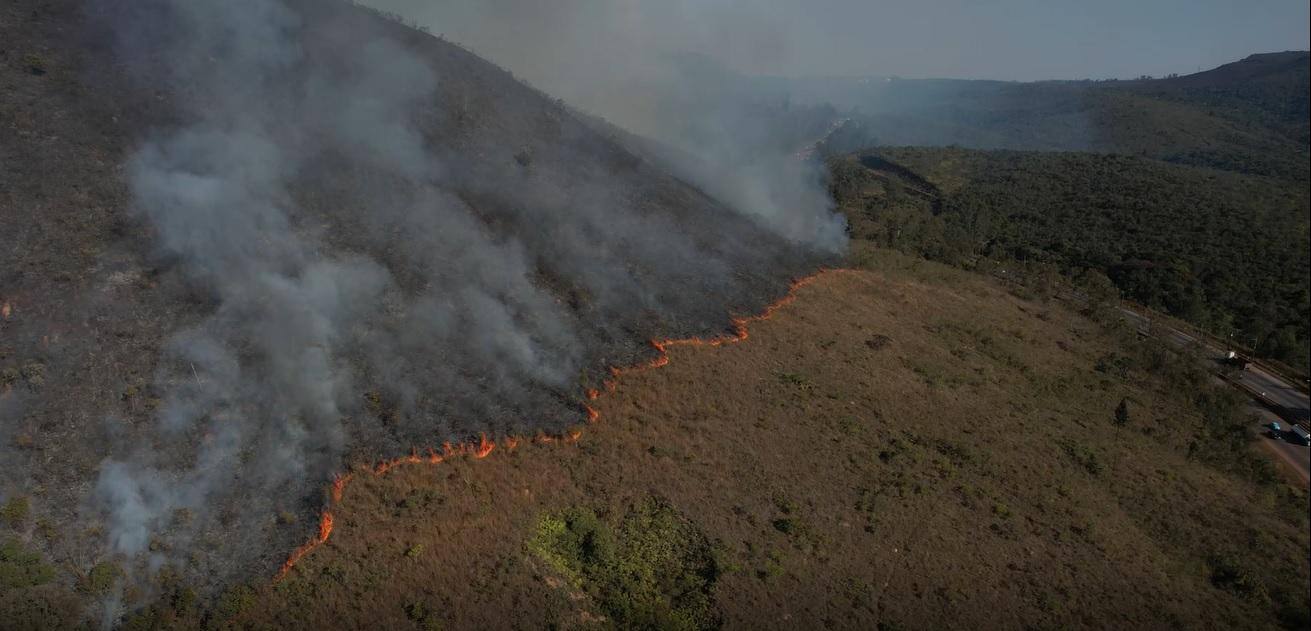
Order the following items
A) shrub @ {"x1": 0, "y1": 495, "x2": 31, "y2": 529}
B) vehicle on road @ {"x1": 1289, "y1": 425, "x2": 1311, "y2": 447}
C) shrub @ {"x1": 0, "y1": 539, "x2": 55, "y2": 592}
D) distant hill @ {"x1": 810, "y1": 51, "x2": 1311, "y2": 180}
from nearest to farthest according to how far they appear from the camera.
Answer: shrub @ {"x1": 0, "y1": 539, "x2": 55, "y2": 592} → shrub @ {"x1": 0, "y1": 495, "x2": 31, "y2": 529} → vehicle on road @ {"x1": 1289, "y1": 425, "x2": 1311, "y2": 447} → distant hill @ {"x1": 810, "y1": 51, "x2": 1311, "y2": 180}

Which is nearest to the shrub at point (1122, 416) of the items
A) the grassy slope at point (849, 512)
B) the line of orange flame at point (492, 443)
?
the grassy slope at point (849, 512)

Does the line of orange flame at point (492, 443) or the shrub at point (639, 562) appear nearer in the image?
the shrub at point (639, 562)

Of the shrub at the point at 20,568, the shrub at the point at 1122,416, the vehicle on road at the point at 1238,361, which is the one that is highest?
the vehicle on road at the point at 1238,361

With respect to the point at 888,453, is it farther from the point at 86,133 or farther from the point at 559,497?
the point at 86,133

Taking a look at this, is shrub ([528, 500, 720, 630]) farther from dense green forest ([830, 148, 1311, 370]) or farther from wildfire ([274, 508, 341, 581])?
dense green forest ([830, 148, 1311, 370])

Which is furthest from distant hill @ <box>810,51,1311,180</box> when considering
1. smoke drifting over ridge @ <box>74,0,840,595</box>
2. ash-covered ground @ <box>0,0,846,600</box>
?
ash-covered ground @ <box>0,0,846,600</box>

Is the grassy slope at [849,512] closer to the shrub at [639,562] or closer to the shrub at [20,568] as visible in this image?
the shrub at [639,562]
